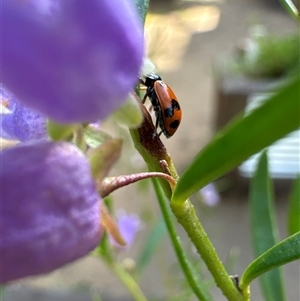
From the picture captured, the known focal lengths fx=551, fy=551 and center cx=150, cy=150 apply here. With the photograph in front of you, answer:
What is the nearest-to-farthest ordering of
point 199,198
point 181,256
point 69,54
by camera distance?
1. point 69,54
2. point 181,256
3. point 199,198

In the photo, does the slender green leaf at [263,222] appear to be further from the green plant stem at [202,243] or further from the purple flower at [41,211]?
the purple flower at [41,211]

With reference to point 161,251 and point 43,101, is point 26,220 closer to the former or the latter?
point 43,101

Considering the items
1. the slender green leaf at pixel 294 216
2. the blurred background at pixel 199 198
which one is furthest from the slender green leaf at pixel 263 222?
the blurred background at pixel 199 198

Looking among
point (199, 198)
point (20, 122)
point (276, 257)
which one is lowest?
point (199, 198)

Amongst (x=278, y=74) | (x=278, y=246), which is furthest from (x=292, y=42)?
(x=278, y=246)

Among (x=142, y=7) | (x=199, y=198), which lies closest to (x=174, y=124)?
(x=142, y=7)

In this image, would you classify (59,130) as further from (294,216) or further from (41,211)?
(294,216)

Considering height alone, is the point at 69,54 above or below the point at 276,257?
above
